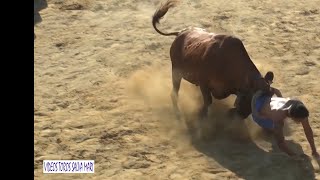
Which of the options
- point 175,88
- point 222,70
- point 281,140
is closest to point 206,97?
point 222,70

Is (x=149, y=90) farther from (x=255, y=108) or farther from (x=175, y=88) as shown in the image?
(x=255, y=108)

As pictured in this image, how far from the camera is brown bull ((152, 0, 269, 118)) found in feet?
22.9

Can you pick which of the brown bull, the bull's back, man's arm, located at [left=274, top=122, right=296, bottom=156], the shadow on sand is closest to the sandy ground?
the shadow on sand

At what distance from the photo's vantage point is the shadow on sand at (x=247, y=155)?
6434 mm

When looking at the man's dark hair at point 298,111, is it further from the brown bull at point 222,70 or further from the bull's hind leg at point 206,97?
the bull's hind leg at point 206,97

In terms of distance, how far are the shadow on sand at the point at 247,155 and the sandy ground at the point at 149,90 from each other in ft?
0.04

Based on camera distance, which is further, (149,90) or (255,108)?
(149,90)

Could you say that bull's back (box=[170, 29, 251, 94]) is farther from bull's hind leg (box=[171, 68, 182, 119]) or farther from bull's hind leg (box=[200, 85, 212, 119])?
bull's hind leg (box=[171, 68, 182, 119])

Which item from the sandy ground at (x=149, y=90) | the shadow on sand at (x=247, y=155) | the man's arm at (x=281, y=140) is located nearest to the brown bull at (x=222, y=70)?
the shadow on sand at (x=247, y=155)

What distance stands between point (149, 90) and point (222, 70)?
4.91 ft

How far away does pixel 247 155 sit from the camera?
Result: 679 cm

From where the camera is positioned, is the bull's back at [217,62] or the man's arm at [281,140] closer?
the man's arm at [281,140]
